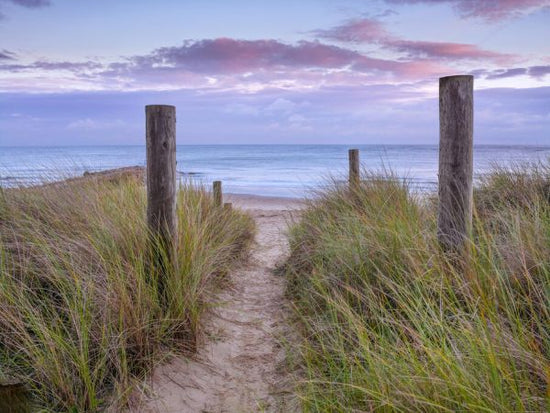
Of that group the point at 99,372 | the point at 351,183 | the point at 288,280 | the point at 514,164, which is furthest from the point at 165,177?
the point at 514,164

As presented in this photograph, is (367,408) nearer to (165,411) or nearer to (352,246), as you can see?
(165,411)

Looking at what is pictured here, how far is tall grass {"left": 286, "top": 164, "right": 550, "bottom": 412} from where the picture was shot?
232 centimetres

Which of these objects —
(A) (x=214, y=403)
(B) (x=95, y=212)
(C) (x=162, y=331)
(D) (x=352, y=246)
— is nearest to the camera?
(A) (x=214, y=403)

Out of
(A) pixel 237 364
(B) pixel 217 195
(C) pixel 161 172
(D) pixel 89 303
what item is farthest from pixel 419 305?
(B) pixel 217 195

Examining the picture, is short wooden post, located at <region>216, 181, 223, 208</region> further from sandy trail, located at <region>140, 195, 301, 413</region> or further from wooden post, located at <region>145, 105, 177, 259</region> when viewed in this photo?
wooden post, located at <region>145, 105, 177, 259</region>

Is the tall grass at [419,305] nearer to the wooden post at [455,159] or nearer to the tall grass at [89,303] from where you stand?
the wooden post at [455,159]

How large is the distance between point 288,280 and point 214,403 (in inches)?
103

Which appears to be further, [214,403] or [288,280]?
[288,280]

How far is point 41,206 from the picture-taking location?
5184 millimetres

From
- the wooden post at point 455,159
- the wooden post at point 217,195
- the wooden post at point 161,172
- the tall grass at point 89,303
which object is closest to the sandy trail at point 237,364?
the tall grass at point 89,303

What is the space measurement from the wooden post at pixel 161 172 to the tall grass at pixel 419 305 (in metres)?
1.43

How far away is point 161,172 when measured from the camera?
4.18 m

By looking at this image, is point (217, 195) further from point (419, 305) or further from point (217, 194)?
point (419, 305)

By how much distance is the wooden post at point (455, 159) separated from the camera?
418 cm
